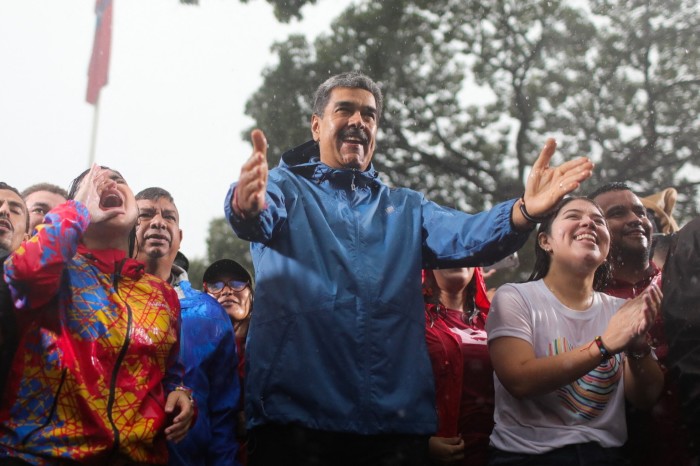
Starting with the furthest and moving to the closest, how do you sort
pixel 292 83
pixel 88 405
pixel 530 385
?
pixel 292 83 < pixel 530 385 < pixel 88 405

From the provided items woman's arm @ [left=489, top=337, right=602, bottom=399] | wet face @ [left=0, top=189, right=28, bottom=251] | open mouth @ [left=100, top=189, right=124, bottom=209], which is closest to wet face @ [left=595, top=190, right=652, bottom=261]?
woman's arm @ [left=489, top=337, right=602, bottom=399]

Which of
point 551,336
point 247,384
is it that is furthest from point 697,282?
point 247,384

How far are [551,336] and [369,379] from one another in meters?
0.87

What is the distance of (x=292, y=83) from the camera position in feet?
46.4

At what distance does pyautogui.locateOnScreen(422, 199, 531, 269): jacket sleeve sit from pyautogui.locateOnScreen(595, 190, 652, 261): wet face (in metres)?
1.18

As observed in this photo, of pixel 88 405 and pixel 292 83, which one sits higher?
pixel 292 83

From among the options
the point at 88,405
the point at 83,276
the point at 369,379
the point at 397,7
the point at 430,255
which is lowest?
the point at 88,405

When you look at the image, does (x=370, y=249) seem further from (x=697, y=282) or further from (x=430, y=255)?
(x=697, y=282)

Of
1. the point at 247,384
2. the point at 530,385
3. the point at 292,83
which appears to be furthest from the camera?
the point at 292,83

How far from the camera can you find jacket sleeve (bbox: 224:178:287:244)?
2.47 metres

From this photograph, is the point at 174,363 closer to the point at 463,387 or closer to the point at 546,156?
the point at 463,387

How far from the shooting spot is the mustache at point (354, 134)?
298cm

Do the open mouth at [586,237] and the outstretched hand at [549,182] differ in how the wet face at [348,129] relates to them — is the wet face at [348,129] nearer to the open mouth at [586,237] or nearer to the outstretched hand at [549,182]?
the outstretched hand at [549,182]

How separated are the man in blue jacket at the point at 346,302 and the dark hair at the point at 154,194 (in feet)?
4.21
